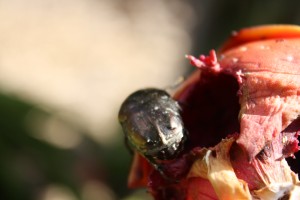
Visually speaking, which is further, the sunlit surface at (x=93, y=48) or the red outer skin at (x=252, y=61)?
the sunlit surface at (x=93, y=48)

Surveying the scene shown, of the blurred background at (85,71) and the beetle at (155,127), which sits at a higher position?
the beetle at (155,127)

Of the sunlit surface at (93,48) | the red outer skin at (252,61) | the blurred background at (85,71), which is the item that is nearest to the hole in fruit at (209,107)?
the red outer skin at (252,61)

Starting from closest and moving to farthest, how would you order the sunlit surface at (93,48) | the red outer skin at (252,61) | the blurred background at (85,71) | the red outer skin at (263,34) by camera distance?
the red outer skin at (252,61), the red outer skin at (263,34), the blurred background at (85,71), the sunlit surface at (93,48)

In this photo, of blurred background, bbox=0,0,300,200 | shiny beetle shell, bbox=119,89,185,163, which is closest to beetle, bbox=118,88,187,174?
shiny beetle shell, bbox=119,89,185,163

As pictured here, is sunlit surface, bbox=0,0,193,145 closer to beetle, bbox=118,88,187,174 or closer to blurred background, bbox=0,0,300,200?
blurred background, bbox=0,0,300,200

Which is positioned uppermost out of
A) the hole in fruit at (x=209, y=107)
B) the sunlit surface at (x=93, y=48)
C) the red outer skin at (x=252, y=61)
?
the red outer skin at (x=252, y=61)

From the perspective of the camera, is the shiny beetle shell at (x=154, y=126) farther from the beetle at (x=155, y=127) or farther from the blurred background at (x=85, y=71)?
the blurred background at (x=85, y=71)

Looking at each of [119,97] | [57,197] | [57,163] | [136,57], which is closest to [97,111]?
[119,97]
